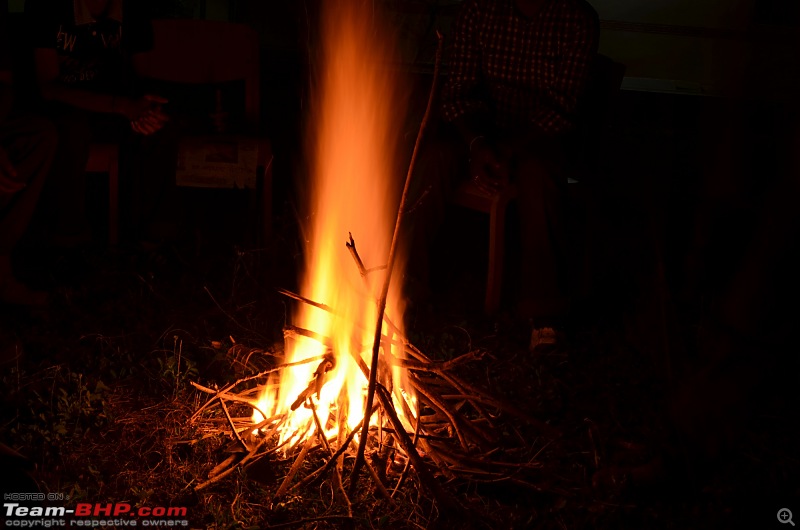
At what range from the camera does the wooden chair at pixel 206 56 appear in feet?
16.8

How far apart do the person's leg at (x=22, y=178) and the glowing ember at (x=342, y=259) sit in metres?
1.59

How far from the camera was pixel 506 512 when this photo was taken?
2.73m

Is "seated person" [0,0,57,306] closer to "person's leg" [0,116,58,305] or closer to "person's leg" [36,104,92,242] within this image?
"person's leg" [0,116,58,305]

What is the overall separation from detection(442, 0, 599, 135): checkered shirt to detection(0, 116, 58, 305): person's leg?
A: 2.14 meters

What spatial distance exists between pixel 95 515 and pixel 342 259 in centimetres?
128

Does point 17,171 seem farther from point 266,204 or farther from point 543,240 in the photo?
point 543,240

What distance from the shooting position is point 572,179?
481 cm

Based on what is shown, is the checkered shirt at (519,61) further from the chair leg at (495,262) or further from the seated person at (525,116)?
the chair leg at (495,262)

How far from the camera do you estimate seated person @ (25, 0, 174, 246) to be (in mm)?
4445

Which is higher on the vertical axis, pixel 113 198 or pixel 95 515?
pixel 113 198

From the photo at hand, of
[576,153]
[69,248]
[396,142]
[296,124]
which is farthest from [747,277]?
[296,124]

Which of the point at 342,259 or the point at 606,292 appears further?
the point at 606,292

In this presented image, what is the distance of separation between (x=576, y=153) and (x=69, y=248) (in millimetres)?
2945

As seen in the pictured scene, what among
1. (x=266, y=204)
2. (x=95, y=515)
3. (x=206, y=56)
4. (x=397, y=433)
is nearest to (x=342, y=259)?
(x=397, y=433)
